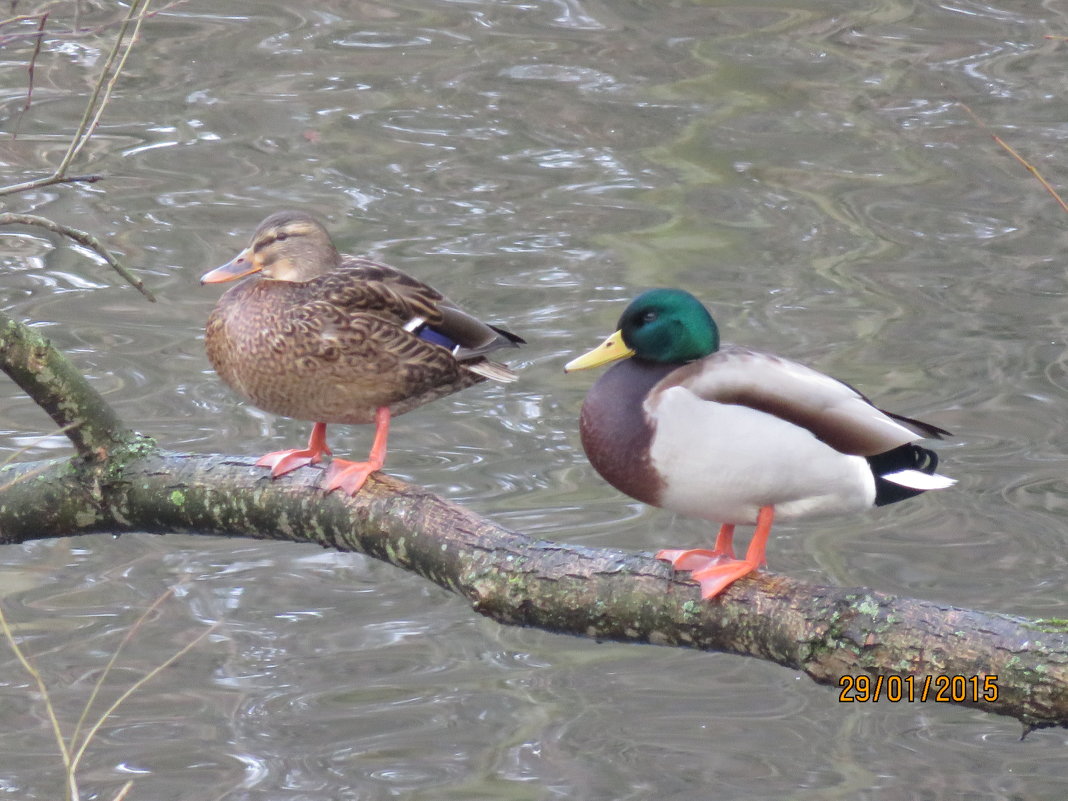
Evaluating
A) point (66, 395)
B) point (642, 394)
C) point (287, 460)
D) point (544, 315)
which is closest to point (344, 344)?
point (287, 460)

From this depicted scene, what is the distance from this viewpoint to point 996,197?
10.3m

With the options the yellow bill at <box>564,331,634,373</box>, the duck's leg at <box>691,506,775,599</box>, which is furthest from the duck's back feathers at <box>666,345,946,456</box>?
the duck's leg at <box>691,506,775,599</box>

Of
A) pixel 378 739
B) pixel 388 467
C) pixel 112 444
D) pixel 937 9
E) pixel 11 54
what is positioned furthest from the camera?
pixel 937 9

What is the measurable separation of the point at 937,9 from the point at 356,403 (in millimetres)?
9499

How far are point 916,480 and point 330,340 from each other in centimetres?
138

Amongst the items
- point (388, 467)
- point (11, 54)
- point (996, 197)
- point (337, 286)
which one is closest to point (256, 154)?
point (11, 54)

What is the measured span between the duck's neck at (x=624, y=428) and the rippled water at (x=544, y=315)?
4.76 feet

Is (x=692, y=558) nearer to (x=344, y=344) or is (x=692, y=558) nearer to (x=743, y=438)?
(x=743, y=438)

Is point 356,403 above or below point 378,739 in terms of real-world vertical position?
above

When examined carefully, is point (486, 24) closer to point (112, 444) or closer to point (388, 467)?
point (388, 467)

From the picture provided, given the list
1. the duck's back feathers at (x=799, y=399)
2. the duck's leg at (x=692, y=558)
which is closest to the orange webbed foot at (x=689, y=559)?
the duck's leg at (x=692, y=558)

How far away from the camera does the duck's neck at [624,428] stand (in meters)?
3.27

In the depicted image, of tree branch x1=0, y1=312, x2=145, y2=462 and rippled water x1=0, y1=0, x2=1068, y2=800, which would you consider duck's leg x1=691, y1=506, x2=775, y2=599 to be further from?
rippled water x1=0, y1=0, x2=1068, y2=800

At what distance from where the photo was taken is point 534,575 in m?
3.20
